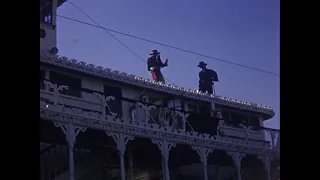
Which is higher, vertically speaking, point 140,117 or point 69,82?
point 69,82

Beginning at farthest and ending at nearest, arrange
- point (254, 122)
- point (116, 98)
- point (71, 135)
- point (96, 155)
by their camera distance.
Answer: point (254, 122), point (116, 98), point (96, 155), point (71, 135)

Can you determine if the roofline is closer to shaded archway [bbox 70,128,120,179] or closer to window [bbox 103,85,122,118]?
window [bbox 103,85,122,118]

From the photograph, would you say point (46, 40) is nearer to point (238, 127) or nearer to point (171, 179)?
point (171, 179)

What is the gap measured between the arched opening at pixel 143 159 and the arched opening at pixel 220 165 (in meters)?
1.86

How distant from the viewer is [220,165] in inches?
610

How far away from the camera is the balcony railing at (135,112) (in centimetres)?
1184

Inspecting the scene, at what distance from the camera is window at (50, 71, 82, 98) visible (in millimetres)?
12289

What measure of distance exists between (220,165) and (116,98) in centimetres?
420

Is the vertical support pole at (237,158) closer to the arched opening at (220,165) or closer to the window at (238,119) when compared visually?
the arched opening at (220,165)

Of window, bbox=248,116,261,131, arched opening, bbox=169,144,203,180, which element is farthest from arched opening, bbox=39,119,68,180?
window, bbox=248,116,261,131

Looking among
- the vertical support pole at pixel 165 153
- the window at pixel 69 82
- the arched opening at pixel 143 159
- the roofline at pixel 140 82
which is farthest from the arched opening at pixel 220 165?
the window at pixel 69 82

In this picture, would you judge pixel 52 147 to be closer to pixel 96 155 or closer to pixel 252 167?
pixel 96 155

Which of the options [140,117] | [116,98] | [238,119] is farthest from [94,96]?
[238,119]
